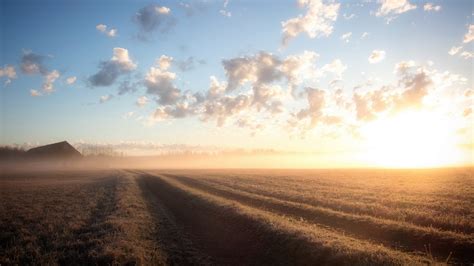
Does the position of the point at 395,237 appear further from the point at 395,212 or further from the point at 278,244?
the point at 278,244

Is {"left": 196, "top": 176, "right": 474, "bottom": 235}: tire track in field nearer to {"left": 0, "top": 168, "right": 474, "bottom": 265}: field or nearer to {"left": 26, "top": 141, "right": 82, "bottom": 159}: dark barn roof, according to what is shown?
{"left": 0, "top": 168, "right": 474, "bottom": 265}: field

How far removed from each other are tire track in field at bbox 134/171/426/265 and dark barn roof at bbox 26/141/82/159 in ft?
388

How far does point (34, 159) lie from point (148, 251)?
136 m

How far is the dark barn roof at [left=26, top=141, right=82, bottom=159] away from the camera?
121250 mm

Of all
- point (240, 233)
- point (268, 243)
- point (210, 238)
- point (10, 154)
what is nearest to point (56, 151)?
point (10, 154)

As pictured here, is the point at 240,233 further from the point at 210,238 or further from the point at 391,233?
the point at 391,233

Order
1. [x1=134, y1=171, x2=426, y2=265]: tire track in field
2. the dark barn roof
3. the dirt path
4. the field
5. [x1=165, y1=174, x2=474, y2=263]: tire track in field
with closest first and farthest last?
[x1=134, y1=171, x2=426, y2=265]: tire track in field
the field
[x1=165, y1=174, x2=474, y2=263]: tire track in field
the dirt path
the dark barn roof

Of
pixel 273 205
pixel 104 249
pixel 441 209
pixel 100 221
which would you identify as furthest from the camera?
pixel 273 205

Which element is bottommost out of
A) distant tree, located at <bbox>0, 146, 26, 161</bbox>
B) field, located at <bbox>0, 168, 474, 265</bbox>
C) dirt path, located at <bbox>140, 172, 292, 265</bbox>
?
dirt path, located at <bbox>140, 172, 292, 265</bbox>

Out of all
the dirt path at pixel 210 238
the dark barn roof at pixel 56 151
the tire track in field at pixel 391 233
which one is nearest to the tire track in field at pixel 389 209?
the tire track in field at pixel 391 233

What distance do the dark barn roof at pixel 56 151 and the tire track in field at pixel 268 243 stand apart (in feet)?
388

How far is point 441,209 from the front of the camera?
71.9 ft

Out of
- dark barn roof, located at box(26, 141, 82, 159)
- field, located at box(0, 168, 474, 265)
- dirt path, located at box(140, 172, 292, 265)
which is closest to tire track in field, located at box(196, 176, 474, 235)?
field, located at box(0, 168, 474, 265)

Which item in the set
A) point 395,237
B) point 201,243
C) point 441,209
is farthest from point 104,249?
point 441,209
